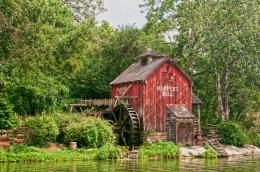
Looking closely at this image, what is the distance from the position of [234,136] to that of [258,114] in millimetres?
10090

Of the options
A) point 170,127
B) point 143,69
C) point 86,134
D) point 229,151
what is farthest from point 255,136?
point 86,134

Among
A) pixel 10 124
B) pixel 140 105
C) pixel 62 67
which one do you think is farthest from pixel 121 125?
pixel 10 124

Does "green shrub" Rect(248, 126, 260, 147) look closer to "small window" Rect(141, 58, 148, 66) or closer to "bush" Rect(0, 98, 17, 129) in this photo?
"small window" Rect(141, 58, 148, 66)

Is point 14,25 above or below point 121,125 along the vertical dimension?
above

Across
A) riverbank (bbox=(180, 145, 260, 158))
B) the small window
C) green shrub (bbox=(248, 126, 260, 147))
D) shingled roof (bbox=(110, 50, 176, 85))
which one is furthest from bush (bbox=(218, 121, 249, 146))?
the small window

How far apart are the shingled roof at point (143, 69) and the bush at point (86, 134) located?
685 cm

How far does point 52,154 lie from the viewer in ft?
95.3

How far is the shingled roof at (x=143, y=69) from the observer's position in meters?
38.5

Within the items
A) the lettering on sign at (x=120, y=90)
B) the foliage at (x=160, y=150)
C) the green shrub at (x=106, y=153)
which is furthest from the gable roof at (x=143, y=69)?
the green shrub at (x=106, y=153)

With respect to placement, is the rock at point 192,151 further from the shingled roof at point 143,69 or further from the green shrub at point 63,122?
the green shrub at point 63,122

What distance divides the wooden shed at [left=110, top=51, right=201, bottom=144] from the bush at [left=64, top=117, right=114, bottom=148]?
531cm

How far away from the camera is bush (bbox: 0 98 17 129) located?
33.1 metres

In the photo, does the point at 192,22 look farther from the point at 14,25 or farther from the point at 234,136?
the point at 14,25

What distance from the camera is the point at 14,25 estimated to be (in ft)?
92.8
